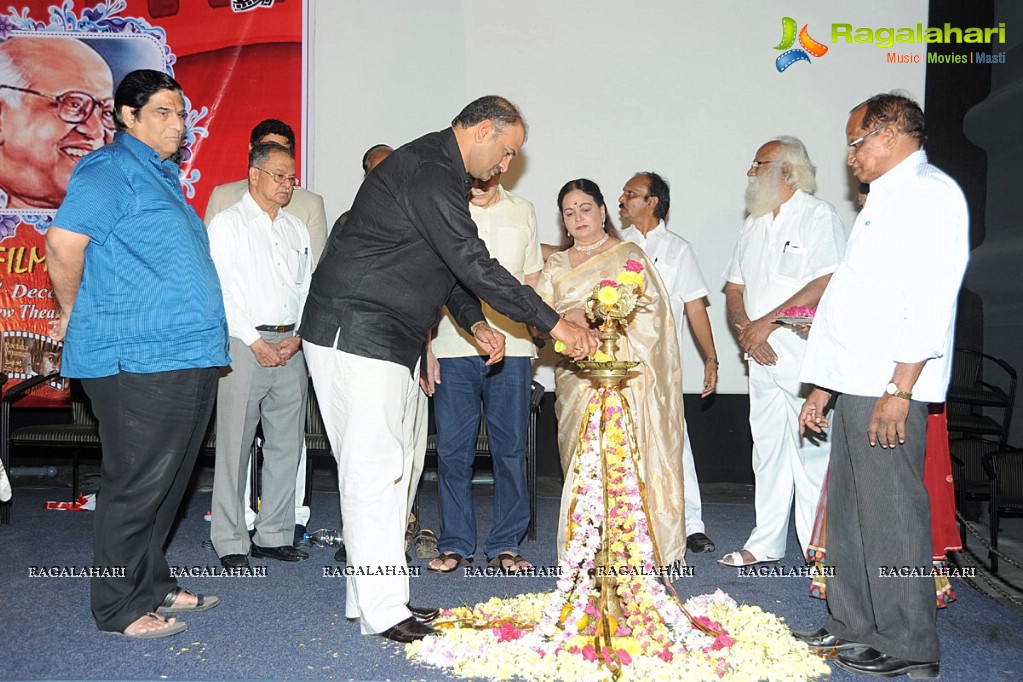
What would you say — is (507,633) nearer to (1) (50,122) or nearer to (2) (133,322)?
(2) (133,322)

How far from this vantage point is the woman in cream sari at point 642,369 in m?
4.11

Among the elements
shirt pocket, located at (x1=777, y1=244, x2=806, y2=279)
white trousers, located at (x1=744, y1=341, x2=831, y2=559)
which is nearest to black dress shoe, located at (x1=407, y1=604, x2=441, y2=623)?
white trousers, located at (x1=744, y1=341, x2=831, y2=559)

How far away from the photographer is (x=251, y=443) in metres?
4.30

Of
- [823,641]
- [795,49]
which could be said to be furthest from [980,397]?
[823,641]

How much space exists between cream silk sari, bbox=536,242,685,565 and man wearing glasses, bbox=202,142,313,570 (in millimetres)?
1203

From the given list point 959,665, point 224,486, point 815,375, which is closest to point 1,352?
point 224,486

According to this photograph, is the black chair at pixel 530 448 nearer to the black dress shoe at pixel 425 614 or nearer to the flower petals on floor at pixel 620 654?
the black dress shoe at pixel 425 614

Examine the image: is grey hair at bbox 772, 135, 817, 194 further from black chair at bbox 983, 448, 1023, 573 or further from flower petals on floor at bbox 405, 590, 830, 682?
flower petals on floor at bbox 405, 590, 830, 682

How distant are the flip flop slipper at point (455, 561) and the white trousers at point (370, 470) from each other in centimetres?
97

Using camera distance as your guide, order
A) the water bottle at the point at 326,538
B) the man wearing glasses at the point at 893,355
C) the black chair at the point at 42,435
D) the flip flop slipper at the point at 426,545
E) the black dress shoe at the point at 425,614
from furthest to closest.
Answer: the black chair at the point at 42,435 → the water bottle at the point at 326,538 → the flip flop slipper at the point at 426,545 → the black dress shoe at the point at 425,614 → the man wearing glasses at the point at 893,355

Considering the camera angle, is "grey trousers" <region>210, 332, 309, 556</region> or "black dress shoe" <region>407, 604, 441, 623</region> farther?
"grey trousers" <region>210, 332, 309, 556</region>

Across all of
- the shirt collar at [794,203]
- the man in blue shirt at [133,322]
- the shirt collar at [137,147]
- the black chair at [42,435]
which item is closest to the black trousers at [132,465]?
the man in blue shirt at [133,322]

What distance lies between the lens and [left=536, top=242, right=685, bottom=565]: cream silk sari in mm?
4109

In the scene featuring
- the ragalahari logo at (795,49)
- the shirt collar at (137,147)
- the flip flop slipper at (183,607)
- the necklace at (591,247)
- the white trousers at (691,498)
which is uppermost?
the ragalahari logo at (795,49)
